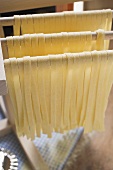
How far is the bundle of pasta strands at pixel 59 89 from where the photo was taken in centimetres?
68

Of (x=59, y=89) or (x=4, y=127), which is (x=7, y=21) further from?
(x=4, y=127)

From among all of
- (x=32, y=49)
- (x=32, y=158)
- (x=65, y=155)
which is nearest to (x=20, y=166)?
(x=32, y=158)

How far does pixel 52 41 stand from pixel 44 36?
0.03 meters

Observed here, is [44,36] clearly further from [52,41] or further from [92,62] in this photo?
[92,62]

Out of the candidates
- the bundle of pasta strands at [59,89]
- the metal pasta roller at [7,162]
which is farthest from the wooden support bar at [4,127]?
Answer: the metal pasta roller at [7,162]

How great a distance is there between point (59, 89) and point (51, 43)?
142 mm

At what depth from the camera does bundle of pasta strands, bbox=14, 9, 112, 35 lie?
78 cm

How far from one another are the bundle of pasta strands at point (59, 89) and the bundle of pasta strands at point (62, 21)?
17 cm

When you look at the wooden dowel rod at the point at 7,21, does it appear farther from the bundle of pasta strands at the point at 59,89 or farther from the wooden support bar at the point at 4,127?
the wooden support bar at the point at 4,127

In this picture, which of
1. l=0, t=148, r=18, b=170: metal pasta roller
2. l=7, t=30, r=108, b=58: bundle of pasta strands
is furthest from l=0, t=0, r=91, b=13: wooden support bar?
l=0, t=148, r=18, b=170: metal pasta roller

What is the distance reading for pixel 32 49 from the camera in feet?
2.42

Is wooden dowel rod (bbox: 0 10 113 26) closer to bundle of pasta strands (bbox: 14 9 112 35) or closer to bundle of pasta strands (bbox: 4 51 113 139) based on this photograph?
bundle of pasta strands (bbox: 14 9 112 35)

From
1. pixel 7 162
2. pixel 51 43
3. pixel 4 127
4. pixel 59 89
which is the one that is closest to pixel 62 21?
pixel 51 43

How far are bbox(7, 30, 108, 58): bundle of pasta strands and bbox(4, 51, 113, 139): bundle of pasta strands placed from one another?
2.6 inches
